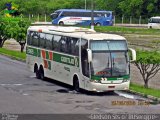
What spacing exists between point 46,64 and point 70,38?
3.50 m

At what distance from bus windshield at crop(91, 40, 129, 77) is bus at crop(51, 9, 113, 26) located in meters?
69.8

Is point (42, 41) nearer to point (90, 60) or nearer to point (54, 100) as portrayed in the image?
point (90, 60)

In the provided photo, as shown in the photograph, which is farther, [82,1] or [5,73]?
[82,1]

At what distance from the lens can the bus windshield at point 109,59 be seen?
24.2 meters

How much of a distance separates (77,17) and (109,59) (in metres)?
71.8

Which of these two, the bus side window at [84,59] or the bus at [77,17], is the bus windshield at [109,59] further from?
the bus at [77,17]

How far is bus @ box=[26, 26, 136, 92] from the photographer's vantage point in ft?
79.5

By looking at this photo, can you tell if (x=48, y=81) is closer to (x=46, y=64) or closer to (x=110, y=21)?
(x=46, y=64)

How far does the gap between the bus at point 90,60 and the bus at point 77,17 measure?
66.6m

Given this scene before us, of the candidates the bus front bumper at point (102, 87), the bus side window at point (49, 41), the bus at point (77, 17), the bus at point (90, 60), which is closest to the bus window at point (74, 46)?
the bus at point (90, 60)

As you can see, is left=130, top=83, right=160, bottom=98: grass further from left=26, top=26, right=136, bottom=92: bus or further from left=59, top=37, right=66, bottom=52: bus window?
left=59, top=37, right=66, bottom=52: bus window

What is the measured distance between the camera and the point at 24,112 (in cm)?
1938

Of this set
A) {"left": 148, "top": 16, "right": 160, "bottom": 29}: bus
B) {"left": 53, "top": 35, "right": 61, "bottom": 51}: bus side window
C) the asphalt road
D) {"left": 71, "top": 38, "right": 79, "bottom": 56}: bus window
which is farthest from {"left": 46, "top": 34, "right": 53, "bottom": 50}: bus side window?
{"left": 148, "top": 16, "right": 160, "bottom": 29}: bus

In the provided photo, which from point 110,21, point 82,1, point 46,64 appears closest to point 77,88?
point 46,64
